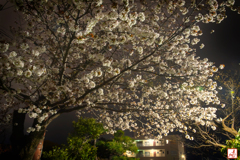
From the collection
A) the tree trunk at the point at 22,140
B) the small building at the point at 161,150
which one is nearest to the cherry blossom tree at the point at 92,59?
the tree trunk at the point at 22,140

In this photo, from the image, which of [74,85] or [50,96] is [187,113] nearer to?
[74,85]

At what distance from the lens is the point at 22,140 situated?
5.55m

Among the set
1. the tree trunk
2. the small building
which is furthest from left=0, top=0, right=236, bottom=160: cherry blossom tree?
the small building

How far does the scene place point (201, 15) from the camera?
13.0 ft

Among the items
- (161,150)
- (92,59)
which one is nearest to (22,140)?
(92,59)

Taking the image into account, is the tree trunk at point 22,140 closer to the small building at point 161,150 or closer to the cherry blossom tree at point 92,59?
the cherry blossom tree at point 92,59

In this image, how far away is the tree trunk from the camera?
16.5 feet

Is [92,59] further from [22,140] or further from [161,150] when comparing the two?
[161,150]

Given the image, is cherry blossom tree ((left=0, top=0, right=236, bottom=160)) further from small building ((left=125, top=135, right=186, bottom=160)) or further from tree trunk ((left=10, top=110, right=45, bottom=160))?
small building ((left=125, top=135, right=186, bottom=160))

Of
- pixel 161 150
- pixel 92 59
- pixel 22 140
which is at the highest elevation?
pixel 92 59

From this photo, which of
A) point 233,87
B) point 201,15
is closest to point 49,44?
point 201,15

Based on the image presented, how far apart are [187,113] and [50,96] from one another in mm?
6203

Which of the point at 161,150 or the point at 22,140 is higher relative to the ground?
the point at 22,140

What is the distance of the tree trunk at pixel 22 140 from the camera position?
16.5ft
